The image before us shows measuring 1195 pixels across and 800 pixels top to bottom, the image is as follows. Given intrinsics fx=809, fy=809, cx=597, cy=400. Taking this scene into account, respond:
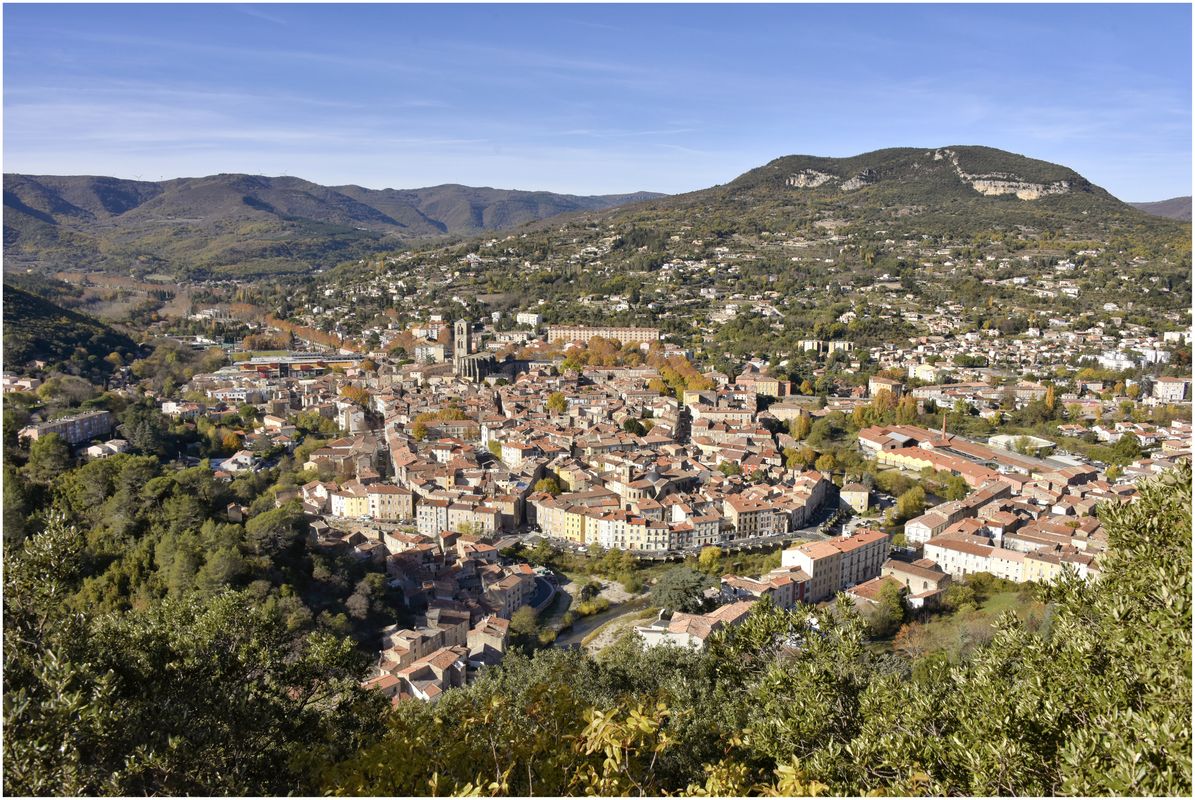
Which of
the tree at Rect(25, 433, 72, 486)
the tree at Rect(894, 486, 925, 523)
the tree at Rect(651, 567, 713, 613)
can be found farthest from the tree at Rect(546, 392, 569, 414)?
A: the tree at Rect(25, 433, 72, 486)

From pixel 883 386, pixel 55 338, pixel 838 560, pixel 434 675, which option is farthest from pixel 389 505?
pixel 55 338

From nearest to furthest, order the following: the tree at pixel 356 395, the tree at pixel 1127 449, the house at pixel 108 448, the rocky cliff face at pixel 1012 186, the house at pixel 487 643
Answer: the house at pixel 487 643 < the house at pixel 108 448 < the tree at pixel 1127 449 < the tree at pixel 356 395 < the rocky cliff face at pixel 1012 186

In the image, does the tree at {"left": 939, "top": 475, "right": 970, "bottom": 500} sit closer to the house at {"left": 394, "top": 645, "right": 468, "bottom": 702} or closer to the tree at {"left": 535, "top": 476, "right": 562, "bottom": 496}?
the tree at {"left": 535, "top": 476, "right": 562, "bottom": 496}

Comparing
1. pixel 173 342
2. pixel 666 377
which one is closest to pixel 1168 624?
pixel 666 377

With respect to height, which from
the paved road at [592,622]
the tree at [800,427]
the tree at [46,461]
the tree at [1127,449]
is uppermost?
the tree at [46,461]

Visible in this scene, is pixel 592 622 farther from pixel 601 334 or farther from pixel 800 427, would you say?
pixel 601 334

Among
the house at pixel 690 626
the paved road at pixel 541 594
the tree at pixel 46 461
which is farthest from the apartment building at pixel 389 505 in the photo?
the house at pixel 690 626

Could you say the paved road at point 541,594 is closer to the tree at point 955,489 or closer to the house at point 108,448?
the house at point 108,448
